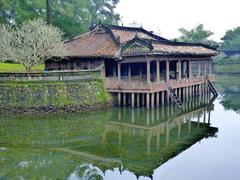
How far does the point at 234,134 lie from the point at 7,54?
20334 mm

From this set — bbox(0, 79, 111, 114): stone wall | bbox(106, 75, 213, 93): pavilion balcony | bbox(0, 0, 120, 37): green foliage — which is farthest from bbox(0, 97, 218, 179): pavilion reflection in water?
bbox(0, 0, 120, 37): green foliage

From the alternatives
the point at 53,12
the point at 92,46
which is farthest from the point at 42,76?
the point at 53,12

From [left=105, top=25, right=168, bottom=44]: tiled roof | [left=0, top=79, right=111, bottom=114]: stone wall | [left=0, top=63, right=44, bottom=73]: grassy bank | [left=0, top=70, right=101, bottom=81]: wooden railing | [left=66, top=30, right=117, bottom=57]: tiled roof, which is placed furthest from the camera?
[left=0, top=63, right=44, bottom=73]: grassy bank

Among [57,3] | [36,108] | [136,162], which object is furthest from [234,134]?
[57,3]

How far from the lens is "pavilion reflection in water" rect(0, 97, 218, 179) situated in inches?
614

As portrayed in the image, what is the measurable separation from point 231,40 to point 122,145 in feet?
259

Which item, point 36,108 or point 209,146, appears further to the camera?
point 36,108

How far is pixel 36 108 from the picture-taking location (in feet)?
86.7

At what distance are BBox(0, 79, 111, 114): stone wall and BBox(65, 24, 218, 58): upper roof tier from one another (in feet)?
17.6

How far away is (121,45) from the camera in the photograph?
31.8m

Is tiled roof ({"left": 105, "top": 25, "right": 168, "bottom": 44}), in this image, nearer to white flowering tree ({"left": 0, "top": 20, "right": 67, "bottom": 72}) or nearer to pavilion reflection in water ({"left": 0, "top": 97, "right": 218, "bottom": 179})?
white flowering tree ({"left": 0, "top": 20, "right": 67, "bottom": 72})

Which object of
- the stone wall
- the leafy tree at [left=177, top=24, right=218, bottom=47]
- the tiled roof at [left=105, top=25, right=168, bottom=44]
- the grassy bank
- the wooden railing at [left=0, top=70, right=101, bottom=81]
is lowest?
the stone wall

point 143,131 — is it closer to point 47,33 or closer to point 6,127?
point 6,127

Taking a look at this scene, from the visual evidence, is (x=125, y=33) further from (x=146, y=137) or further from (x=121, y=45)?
(x=146, y=137)
